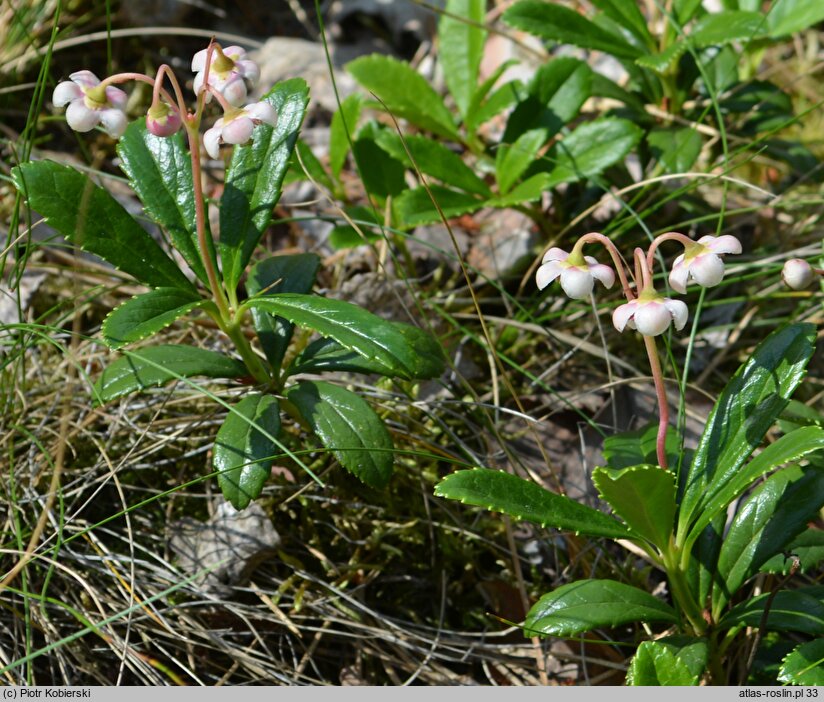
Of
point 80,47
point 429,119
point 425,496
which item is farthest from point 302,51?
point 425,496

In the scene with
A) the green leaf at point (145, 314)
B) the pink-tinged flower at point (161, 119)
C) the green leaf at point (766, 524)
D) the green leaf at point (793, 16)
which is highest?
the green leaf at point (793, 16)

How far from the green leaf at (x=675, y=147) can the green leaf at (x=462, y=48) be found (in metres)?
0.55

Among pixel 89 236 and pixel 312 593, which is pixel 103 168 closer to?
pixel 89 236

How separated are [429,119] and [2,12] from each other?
66.0 inches

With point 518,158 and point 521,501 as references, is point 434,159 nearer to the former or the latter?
point 518,158

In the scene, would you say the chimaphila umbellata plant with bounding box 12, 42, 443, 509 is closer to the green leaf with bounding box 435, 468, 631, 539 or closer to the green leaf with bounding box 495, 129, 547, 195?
the green leaf with bounding box 435, 468, 631, 539

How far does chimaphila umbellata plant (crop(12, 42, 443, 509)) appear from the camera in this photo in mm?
1562

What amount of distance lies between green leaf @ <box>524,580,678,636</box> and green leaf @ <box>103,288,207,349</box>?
866mm

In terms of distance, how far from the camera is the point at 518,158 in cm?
237

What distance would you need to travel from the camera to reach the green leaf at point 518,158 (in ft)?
7.71

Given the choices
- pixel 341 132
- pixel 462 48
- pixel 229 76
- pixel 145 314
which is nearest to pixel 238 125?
pixel 229 76

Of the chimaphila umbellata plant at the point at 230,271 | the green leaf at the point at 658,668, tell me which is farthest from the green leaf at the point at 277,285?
the green leaf at the point at 658,668

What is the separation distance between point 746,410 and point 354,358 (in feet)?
2.58

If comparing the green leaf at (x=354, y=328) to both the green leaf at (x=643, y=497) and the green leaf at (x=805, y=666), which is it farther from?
the green leaf at (x=805, y=666)
